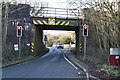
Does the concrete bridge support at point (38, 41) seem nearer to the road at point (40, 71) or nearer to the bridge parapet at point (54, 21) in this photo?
the bridge parapet at point (54, 21)

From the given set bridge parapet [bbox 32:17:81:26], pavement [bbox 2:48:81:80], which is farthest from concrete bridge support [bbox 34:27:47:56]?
pavement [bbox 2:48:81:80]

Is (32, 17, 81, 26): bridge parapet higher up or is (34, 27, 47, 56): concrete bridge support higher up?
(32, 17, 81, 26): bridge parapet

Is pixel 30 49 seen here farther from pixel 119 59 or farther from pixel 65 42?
pixel 65 42

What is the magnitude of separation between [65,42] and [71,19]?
4450 centimetres

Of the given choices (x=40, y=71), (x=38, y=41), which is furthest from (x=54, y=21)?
(x=40, y=71)

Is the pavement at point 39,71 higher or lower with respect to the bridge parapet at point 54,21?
lower

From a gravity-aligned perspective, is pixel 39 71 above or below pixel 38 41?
below

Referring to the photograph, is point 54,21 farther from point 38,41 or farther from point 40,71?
point 40,71

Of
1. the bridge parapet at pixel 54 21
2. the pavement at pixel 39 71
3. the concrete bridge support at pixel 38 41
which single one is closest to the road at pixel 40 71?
the pavement at pixel 39 71

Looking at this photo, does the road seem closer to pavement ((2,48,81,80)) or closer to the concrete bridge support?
pavement ((2,48,81,80))

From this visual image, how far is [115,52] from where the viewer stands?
31.3ft

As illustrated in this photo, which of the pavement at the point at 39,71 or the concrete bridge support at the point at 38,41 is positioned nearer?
the pavement at the point at 39,71

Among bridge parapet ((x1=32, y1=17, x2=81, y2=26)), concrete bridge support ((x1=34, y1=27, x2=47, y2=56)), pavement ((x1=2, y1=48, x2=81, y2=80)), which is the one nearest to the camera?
pavement ((x1=2, y1=48, x2=81, y2=80))

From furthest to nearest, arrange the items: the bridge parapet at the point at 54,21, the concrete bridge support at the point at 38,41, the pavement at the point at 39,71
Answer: the concrete bridge support at the point at 38,41 < the bridge parapet at the point at 54,21 < the pavement at the point at 39,71
